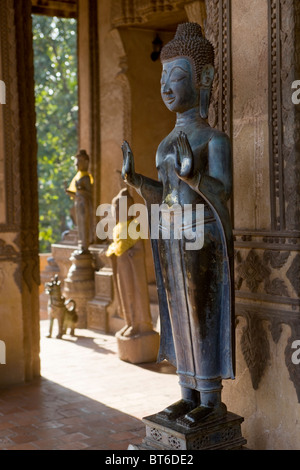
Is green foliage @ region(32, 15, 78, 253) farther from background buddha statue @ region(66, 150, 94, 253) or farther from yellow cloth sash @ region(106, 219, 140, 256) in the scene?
yellow cloth sash @ region(106, 219, 140, 256)

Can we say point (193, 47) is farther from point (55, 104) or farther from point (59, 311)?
point (55, 104)

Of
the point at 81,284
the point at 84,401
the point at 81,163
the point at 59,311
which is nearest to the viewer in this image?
the point at 84,401

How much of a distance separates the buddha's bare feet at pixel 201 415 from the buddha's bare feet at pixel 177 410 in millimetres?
80

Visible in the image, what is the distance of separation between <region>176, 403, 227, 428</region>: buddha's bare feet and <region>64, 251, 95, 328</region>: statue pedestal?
22.3 feet

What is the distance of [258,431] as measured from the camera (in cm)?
440

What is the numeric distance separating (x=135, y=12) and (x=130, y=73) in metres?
0.87

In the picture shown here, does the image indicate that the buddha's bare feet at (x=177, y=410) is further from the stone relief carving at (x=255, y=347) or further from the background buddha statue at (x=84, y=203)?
the background buddha statue at (x=84, y=203)

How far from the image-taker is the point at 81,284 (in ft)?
35.6

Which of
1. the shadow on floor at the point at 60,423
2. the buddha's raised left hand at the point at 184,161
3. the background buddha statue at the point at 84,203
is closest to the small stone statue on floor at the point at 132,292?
the shadow on floor at the point at 60,423

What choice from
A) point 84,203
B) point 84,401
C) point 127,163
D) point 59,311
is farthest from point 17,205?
point 84,203

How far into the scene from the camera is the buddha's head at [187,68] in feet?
13.0

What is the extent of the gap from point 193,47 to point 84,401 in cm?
360
